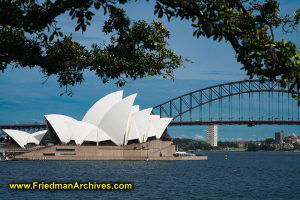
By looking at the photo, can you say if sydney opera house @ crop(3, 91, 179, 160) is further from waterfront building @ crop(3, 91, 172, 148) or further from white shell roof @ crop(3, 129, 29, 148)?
white shell roof @ crop(3, 129, 29, 148)

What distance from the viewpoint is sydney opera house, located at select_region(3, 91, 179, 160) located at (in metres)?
115

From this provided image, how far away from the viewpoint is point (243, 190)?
159 ft

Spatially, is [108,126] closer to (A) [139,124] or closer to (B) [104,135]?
(B) [104,135]

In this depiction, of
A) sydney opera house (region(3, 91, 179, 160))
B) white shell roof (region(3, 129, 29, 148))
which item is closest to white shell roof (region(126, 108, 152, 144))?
sydney opera house (region(3, 91, 179, 160))

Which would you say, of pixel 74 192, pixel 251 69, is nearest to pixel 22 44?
pixel 251 69

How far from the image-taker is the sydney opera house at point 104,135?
115 metres

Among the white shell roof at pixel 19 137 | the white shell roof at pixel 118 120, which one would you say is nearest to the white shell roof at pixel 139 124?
the white shell roof at pixel 118 120

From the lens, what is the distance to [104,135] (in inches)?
4619

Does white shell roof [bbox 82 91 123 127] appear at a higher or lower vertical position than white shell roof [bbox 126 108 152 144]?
higher

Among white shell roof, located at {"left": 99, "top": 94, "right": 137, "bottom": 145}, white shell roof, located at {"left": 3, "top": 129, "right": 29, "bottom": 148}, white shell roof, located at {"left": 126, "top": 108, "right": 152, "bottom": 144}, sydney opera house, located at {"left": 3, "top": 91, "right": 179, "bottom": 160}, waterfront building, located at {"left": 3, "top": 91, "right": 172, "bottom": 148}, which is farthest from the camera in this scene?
white shell roof, located at {"left": 3, "top": 129, "right": 29, "bottom": 148}

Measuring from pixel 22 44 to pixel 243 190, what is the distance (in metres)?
39.7

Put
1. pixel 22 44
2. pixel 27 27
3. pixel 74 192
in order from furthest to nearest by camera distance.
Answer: pixel 74 192
pixel 22 44
pixel 27 27

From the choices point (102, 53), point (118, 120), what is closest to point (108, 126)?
point (118, 120)

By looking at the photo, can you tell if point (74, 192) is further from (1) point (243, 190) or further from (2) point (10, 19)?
(2) point (10, 19)
